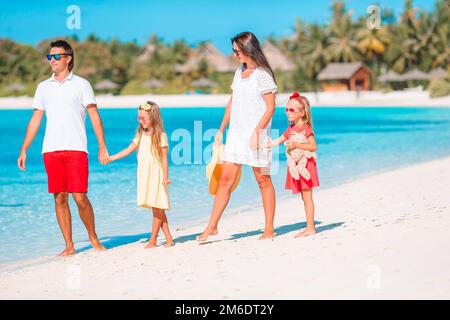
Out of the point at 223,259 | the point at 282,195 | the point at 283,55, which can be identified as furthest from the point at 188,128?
the point at 283,55

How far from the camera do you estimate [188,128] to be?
3691 centimetres

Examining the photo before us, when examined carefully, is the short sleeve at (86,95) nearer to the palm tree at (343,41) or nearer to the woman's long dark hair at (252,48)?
the woman's long dark hair at (252,48)

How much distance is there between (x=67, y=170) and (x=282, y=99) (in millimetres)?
55104

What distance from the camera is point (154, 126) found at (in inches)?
244

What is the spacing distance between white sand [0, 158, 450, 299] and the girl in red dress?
291mm

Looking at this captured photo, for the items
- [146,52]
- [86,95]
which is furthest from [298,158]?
[146,52]

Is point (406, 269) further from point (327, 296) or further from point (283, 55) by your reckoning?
point (283, 55)

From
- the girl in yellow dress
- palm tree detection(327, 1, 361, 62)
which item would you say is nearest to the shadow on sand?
the girl in yellow dress

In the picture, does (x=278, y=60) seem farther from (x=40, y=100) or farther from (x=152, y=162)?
(x=40, y=100)

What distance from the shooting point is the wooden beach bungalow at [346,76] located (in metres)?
68.3

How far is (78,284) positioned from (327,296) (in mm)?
1768

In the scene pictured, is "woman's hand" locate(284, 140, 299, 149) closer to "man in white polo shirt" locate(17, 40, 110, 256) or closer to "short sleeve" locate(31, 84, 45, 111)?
"man in white polo shirt" locate(17, 40, 110, 256)

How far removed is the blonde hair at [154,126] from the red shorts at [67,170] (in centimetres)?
53

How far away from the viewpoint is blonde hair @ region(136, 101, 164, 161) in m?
6.13
